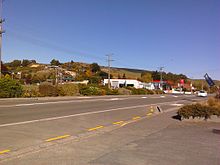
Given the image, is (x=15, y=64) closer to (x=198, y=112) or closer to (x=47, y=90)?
(x=47, y=90)

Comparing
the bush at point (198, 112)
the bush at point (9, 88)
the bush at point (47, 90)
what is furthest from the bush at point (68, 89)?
the bush at point (198, 112)

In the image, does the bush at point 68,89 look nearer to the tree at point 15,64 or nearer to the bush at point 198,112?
the bush at point 198,112

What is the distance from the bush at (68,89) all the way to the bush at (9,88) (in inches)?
330

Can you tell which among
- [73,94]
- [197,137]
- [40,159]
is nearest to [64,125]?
[197,137]

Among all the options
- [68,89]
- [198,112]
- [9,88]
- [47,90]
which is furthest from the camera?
[68,89]

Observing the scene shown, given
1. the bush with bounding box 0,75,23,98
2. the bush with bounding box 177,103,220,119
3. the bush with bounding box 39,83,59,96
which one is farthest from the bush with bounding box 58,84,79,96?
the bush with bounding box 177,103,220,119

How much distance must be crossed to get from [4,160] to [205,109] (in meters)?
9.95

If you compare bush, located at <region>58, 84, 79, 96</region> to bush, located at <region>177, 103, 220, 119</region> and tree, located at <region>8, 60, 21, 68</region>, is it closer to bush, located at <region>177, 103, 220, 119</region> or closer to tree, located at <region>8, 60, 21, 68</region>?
bush, located at <region>177, 103, 220, 119</region>

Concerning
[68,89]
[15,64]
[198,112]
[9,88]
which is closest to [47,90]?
[68,89]

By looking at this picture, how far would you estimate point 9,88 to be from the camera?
34750mm

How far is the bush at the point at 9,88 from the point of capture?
1342 inches

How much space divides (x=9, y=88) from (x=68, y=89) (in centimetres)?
1284

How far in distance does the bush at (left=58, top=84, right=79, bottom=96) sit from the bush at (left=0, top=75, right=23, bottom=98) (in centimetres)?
838

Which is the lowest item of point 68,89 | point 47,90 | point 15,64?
point 47,90
